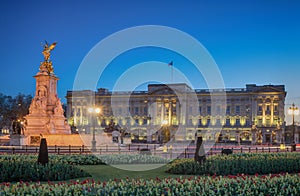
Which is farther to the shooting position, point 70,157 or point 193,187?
point 70,157

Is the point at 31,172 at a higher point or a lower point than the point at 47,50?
lower

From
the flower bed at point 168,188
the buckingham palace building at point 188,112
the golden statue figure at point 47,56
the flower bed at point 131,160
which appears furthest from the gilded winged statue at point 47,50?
the buckingham palace building at point 188,112

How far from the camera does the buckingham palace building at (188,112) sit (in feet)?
350

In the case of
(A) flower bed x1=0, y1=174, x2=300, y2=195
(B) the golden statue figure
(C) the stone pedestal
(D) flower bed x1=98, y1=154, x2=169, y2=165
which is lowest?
(D) flower bed x1=98, y1=154, x2=169, y2=165

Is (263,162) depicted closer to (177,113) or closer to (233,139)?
(233,139)

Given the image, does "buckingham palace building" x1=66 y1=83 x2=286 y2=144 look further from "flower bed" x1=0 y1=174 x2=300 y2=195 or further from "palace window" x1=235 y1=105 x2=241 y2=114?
"flower bed" x1=0 y1=174 x2=300 y2=195

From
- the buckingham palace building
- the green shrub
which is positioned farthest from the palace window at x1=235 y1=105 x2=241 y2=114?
the green shrub

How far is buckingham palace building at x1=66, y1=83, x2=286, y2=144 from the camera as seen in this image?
350 feet

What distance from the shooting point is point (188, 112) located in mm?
116125

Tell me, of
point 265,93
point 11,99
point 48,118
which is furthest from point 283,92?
point 48,118

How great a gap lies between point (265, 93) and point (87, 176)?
9508 cm

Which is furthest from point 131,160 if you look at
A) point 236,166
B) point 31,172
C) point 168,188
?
point 168,188

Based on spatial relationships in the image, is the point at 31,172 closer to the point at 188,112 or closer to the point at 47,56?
the point at 47,56

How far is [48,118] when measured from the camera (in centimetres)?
4197
